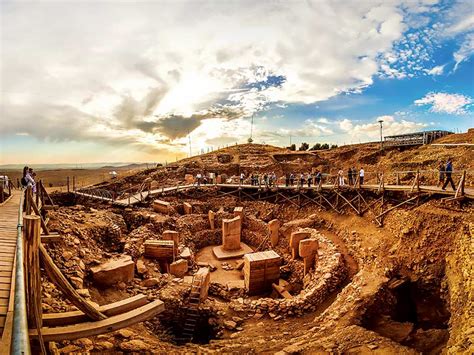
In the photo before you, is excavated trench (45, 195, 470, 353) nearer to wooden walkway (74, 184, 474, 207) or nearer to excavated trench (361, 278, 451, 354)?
excavated trench (361, 278, 451, 354)

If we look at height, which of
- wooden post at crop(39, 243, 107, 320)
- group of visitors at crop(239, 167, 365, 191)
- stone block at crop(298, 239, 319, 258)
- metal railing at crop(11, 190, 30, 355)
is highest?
group of visitors at crop(239, 167, 365, 191)

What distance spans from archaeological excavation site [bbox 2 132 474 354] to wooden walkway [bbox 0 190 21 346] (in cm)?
45

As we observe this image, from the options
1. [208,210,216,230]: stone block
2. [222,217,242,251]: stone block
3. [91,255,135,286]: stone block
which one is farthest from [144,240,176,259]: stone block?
[208,210,216,230]: stone block

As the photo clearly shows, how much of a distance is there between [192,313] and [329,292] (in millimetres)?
5023

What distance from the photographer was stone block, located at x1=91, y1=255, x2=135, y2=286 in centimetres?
805

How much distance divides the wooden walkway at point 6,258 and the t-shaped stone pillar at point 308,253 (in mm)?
10353

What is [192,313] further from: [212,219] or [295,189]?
[295,189]

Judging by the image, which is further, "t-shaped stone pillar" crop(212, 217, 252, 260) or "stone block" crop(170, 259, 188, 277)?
"t-shaped stone pillar" crop(212, 217, 252, 260)

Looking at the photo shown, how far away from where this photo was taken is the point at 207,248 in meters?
16.9

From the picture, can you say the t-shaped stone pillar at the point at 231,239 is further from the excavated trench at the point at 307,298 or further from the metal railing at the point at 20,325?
the metal railing at the point at 20,325

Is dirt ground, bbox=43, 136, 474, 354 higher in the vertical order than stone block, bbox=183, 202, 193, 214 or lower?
lower

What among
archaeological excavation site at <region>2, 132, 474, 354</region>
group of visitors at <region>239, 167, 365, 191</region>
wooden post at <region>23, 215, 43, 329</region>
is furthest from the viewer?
group of visitors at <region>239, 167, 365, 191</region>

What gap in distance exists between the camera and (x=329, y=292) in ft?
32.4

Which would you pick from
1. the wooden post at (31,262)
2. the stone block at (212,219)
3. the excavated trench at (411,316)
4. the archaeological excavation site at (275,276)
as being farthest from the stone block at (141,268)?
the stone block at (212,219)
